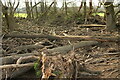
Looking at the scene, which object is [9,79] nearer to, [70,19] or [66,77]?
[66,77]

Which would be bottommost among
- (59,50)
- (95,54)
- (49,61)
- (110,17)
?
(95,54)

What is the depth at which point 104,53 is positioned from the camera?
6.56 m

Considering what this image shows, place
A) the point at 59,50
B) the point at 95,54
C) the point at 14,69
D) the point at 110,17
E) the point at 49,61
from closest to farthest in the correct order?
the point at 49,61 → the point at 14,69 → the point at 59,50 → the point at 95,54 → the point at 110,17

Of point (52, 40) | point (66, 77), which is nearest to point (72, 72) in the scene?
point (66, 77)

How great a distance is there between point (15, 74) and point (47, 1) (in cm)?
1854

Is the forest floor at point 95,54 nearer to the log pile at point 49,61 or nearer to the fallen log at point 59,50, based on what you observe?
the log pile at point 49,61

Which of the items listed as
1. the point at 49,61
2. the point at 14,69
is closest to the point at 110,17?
the point at 14,69

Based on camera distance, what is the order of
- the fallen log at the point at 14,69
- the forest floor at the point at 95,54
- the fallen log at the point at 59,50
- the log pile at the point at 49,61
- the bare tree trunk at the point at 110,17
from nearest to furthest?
the log pile at the point at 49,61 < the fallen log at the point at 14,69 < the fallen log at the point at 59,50 < the forest floor at the point at 95,54 < the bare tree trunk at the point at 110,17

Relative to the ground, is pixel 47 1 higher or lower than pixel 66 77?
higher

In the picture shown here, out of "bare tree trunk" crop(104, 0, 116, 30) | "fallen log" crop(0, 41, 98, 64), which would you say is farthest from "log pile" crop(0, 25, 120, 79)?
"bare tree trunk" crop(104, 0, 116, 30)

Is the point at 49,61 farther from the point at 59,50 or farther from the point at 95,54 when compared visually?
the point at 95,54

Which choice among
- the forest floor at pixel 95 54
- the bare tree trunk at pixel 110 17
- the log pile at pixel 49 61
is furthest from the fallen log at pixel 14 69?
the bare tree trunk at pixel 110 17

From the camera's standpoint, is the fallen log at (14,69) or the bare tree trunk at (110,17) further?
the bare tree trunk at (110,17)

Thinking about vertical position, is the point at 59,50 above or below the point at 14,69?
above
